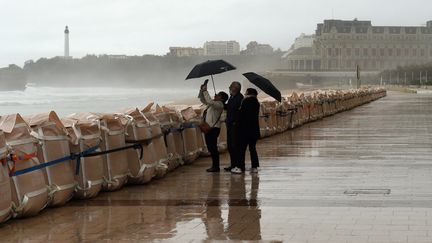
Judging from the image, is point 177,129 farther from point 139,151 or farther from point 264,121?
point 264,121

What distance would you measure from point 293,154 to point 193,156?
2653mm

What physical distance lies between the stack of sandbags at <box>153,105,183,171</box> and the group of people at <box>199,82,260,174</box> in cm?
69

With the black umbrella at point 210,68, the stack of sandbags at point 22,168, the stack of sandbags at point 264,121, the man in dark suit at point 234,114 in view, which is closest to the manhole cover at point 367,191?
the man in dark suit at point 234,114

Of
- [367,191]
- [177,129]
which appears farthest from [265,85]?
[367,191]

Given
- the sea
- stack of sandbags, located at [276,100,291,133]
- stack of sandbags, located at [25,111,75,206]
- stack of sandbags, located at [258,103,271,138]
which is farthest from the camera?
the sea

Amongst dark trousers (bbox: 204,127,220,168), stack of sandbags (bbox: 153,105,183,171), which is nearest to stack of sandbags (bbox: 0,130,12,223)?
stack of sandbags (bbox: 153,105,183,171)

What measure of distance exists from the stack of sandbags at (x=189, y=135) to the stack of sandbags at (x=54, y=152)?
425cm

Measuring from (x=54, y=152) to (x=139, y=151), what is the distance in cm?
199

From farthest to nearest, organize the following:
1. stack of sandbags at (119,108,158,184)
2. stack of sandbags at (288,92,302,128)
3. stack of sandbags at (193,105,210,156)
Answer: stack of sandbags at (288,92,302,128), stack of sandbags at (193,105,210,156), stack of sandbags at (119,108,158,184)

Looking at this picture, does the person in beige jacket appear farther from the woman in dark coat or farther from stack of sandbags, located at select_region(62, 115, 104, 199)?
stack of sandbags, located at select_region(62, 115, 104, 199)

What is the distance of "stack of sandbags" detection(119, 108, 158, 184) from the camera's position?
1098 cm

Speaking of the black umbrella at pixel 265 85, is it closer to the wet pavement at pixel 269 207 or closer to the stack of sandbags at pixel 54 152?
the wet pavement at pixel 269 207

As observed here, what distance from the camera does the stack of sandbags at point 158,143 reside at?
11688 mm

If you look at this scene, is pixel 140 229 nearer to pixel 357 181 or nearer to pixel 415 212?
pixel 415 212
